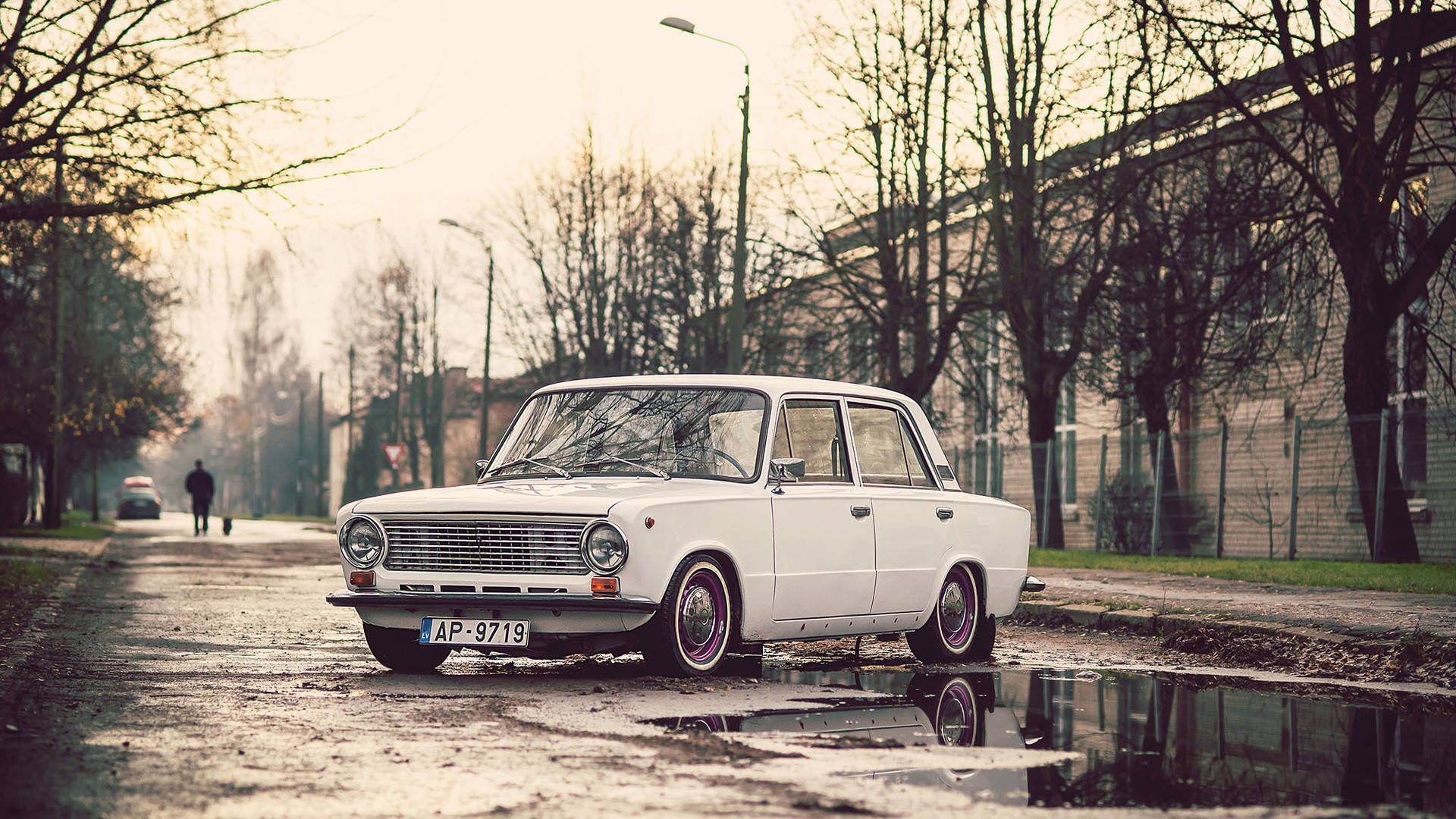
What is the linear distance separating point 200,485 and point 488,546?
3571 cm

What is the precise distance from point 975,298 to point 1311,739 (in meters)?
21.2

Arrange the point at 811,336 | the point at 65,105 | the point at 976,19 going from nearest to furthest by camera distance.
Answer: the point at 65,105
the point at 976,19
the point at 811,336

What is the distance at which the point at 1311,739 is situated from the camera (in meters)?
7.02

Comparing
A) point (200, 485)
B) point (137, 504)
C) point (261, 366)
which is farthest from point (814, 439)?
point (261, 366)

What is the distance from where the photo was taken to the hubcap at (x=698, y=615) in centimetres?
891

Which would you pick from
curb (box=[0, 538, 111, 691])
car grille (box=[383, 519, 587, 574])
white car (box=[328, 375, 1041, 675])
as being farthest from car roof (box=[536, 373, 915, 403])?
curb (box=[0, 538, 111, 691])

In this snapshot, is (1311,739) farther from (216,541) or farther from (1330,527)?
(216,541)

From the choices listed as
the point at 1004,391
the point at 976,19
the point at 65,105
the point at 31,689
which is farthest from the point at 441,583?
the point at 1004,391

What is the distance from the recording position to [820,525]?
9.79 metres

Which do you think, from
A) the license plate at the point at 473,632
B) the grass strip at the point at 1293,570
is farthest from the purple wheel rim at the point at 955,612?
the grass strip at the point at 1293,570

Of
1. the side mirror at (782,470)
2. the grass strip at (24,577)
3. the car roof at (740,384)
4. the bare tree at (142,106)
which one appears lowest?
the grass strip at (24,577)

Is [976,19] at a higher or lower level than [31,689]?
higher

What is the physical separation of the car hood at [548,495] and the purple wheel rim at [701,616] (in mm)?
473

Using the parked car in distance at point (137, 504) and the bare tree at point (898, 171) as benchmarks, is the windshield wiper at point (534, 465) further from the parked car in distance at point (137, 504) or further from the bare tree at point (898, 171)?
the parked car in distance at point (137, 504)
